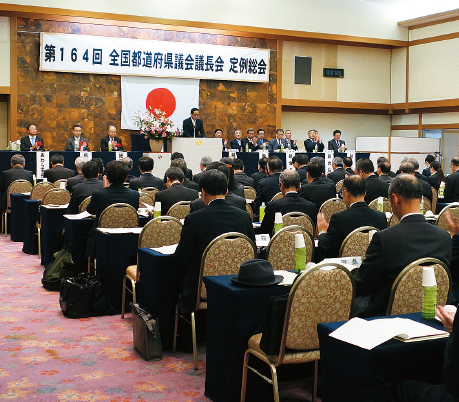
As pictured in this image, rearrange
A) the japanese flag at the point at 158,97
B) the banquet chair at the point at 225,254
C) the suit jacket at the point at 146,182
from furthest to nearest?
the japanese flag at the point at 158,97, the suit jacket at the point at 146,182, the banquet chair at the point at 225,254

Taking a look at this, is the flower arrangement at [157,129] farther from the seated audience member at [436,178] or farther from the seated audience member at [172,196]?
the seated audience member at [172,196]

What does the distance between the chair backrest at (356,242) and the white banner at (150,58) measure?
1180 centimetres

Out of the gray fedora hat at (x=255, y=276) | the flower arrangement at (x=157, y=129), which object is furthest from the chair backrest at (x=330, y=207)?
the flower arrangement at (x=157, y=129)

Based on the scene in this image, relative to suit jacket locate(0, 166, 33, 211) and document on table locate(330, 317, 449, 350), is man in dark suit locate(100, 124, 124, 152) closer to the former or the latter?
suit jacket locate(0, 166, 33, 211)

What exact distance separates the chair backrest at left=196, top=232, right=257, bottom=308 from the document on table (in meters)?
1.50

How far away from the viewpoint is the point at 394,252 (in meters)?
3.08

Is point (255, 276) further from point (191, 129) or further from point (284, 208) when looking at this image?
point (191, 129)

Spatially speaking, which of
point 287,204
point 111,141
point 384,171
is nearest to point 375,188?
point 384,171

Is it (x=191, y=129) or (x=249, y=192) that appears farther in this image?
(x=191, y=129)

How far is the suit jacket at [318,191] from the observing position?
23.4 feet

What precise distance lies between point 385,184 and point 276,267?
4.05m

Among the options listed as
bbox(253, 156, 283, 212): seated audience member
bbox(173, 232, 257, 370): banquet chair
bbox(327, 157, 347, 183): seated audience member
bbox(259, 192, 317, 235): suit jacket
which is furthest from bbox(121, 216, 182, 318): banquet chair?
bbox(327, 157, 347, 183): seated audience member

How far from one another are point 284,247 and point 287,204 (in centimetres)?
139

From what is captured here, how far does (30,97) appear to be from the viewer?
14250 mm
